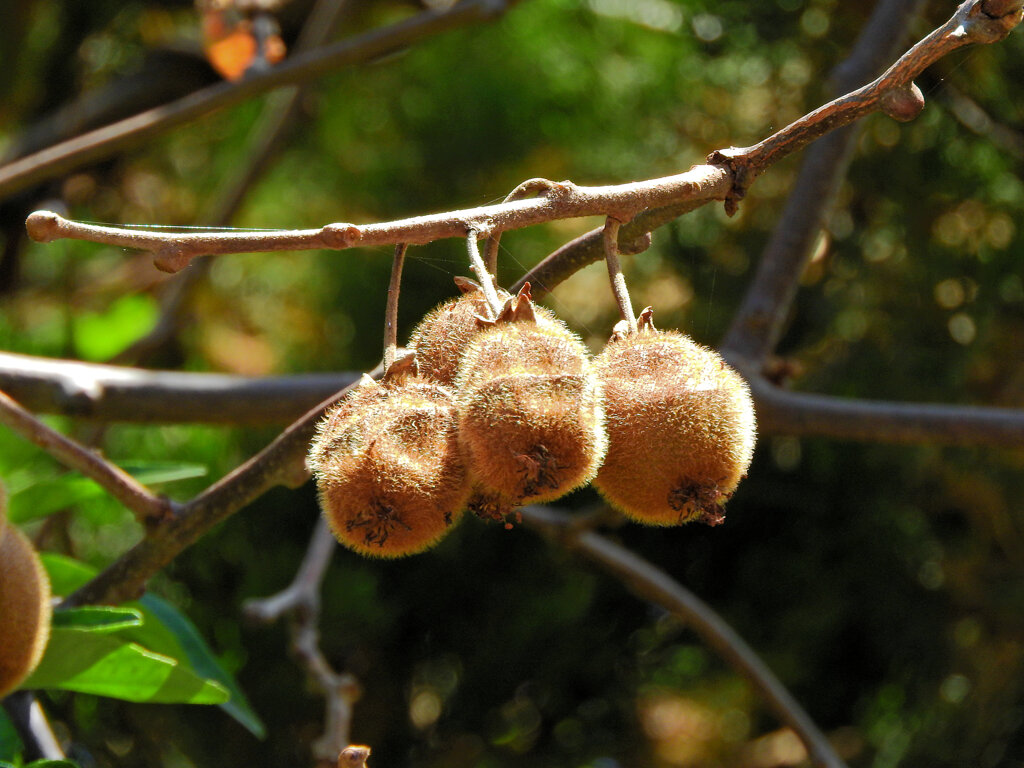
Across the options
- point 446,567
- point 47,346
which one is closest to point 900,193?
point 446,567

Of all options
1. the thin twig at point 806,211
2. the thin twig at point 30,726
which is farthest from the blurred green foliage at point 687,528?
the thin twig at point 30,726

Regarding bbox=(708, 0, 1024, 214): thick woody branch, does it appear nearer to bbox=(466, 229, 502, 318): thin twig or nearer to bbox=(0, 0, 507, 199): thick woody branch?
bbox=(466, 229, 502, 318): thin twig

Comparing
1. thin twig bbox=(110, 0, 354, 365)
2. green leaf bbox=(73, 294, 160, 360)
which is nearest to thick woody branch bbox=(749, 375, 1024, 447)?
thin twig bbox=(110, 0, 354, 365)

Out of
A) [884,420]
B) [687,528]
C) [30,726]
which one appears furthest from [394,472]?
[687,528]

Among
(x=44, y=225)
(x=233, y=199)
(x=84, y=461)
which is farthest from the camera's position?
(x=233, y=199)

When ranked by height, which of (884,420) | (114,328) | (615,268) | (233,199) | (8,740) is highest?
(233,199)

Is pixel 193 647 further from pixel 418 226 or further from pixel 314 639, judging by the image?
pixel 418 226
